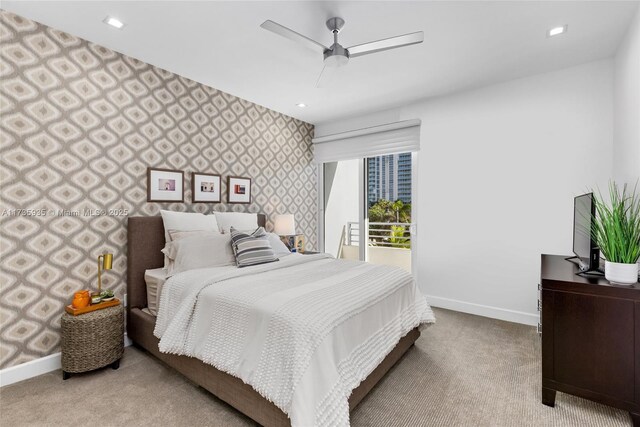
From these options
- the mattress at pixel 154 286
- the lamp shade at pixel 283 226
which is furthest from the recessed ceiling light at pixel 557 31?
the mattress at pixel 154 286

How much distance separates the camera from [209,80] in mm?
3398

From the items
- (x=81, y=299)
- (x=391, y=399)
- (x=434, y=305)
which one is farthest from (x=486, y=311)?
(x=81, y=299)

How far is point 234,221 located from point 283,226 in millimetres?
787

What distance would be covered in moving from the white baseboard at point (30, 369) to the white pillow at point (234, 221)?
67.0 inches

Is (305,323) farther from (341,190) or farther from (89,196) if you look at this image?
(341,190)

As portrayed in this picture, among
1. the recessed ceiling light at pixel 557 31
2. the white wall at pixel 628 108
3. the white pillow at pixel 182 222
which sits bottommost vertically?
the white pillow at pixel 182 222

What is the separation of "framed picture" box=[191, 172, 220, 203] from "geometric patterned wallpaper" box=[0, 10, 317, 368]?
0.20 feet

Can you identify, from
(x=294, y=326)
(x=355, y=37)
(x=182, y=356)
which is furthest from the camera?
(x=355, y=37)

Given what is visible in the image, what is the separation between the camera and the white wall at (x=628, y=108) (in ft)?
7.20

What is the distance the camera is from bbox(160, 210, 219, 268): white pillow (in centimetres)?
302

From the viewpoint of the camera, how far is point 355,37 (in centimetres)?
254

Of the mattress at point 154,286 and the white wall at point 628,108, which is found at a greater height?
the white wall at point 628,108

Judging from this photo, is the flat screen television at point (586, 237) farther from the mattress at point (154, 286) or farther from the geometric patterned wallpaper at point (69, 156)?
the geometric patterned wallpaper at point (69, 156)

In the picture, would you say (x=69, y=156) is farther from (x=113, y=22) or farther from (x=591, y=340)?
(x=591, y=340)
